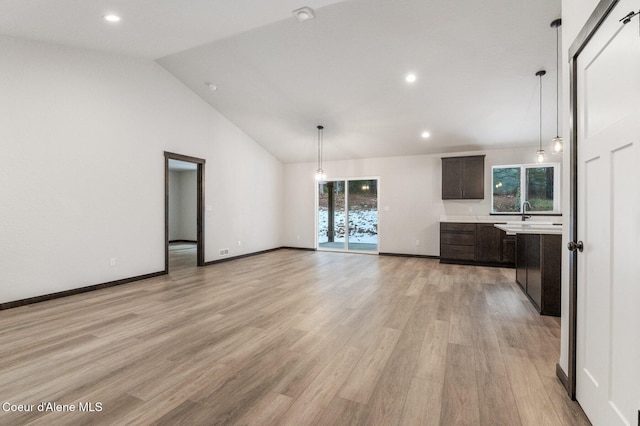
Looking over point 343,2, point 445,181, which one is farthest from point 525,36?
point 445,181

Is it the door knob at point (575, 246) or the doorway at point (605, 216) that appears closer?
the doorway at point (605, 216)

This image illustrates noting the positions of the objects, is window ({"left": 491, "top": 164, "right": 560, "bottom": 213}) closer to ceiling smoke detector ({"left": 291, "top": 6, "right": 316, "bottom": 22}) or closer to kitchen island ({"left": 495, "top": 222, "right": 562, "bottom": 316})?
kitchen island ({"left": 495, "top": 222, "right": 562, "bottom": 316})

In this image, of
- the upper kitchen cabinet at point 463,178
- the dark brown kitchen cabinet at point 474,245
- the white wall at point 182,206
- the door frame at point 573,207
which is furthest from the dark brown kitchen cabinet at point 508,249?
the white wall at point 182,206

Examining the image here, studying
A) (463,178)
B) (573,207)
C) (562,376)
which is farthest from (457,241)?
(573,207)

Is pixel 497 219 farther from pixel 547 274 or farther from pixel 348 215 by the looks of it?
pixel 348 215

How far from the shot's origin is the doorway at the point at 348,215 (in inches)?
319

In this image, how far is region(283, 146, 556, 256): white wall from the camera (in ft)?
22.3

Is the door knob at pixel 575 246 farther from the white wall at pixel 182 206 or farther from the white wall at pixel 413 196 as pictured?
the white wall at pixel 182 206

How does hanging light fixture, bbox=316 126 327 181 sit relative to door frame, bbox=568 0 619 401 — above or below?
above

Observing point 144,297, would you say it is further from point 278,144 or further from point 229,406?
point 278,144

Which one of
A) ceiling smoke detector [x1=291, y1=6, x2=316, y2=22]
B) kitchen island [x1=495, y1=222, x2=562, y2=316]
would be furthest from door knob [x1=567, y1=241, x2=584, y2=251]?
ceiling smoke detector [x1=291, y1=6, x2=316, y2=22]

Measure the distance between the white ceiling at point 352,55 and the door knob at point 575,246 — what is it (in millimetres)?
2765

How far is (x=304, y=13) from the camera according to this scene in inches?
133

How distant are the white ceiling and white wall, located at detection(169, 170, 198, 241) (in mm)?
A: 4801
